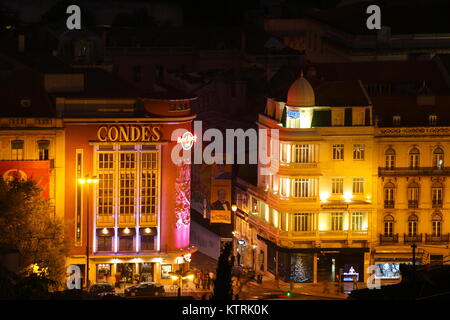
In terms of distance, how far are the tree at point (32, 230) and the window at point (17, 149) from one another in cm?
639

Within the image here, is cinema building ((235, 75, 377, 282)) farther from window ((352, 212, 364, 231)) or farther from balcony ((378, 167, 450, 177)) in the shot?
balcony ((378, 167, 450, 177))

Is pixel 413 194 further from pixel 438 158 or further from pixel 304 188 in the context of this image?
pixel 304 188

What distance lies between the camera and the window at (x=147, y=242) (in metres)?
145

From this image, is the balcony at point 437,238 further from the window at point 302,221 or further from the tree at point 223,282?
the tree at point 223,282

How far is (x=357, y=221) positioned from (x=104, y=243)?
18.0 m

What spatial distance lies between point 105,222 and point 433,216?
23.4m

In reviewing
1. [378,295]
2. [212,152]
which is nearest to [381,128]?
[212,152]

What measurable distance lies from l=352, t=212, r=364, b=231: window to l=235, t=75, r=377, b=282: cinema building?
0.07m

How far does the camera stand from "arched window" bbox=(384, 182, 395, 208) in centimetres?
14525

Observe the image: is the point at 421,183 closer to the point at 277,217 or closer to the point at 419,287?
the point at 277,217

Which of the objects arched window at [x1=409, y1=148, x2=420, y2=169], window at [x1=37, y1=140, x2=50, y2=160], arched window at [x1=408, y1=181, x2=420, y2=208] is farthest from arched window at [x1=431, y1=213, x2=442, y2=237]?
window at [x1=37, y1=140, x2=50, y2=160]

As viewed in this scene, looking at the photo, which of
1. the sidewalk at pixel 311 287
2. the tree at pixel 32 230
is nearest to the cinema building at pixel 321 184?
the sidewalk at pixel 311 287

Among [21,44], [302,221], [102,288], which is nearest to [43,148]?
[102,288]
